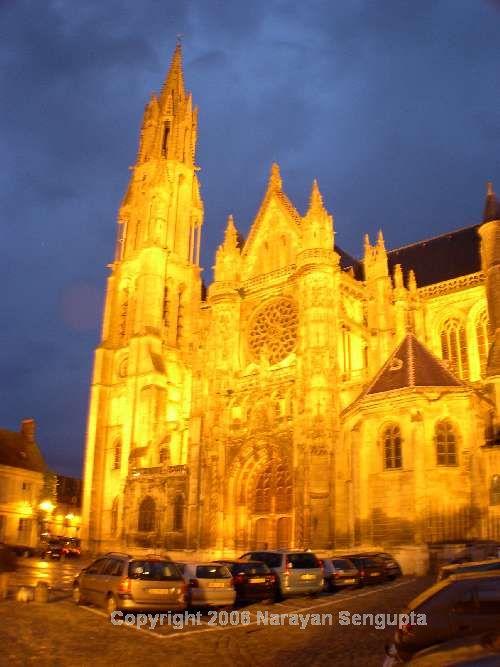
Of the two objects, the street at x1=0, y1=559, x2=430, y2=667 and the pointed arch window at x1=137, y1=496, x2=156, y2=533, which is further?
the pointed arch window at x1=137, y1=496, x2=156, y2=533

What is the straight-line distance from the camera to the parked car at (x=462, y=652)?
4.69 meters

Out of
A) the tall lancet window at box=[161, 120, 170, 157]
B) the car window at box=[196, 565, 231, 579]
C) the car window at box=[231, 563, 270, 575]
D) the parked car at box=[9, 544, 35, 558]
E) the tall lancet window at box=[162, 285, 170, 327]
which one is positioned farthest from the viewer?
the tall lancet window at box=[161, 120, 170, 157]

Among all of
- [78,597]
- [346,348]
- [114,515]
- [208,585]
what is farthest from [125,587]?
[114,515]

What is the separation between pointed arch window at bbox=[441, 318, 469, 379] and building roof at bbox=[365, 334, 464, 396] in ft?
25.2

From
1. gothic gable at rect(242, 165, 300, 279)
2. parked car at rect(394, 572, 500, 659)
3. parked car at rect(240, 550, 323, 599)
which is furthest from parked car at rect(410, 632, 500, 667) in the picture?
gothic gable at rect(242, 165, 300, 279)

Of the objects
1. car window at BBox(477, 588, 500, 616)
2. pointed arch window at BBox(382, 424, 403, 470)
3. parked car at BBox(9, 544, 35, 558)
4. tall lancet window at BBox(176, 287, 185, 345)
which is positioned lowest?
parked car at BBox(9, 544, 35, 558)

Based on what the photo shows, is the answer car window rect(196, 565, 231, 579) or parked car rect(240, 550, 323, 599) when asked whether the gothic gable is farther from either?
car window rect(196, 565, 231, 579)

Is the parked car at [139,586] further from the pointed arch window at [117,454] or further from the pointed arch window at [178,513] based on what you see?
the pointed arch window at [117,454]

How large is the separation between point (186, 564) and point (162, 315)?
116ft

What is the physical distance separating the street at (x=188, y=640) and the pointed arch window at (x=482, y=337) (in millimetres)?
24245

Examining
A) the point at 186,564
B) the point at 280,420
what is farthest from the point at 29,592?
the point at 280,420

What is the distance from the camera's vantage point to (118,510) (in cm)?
4388

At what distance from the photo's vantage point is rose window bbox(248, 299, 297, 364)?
128 ft

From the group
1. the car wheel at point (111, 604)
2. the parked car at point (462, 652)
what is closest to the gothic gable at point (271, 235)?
the car wheel at point (111, 604)
